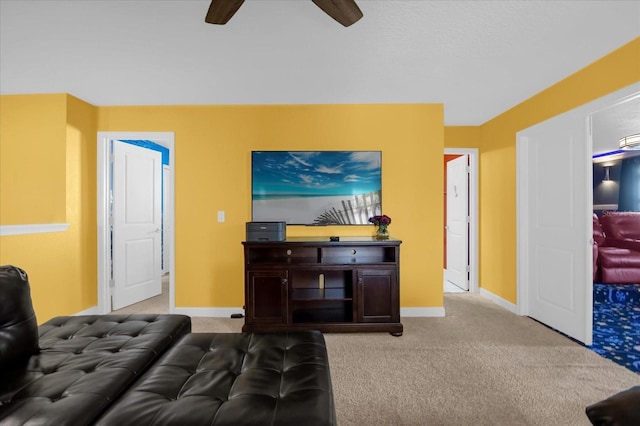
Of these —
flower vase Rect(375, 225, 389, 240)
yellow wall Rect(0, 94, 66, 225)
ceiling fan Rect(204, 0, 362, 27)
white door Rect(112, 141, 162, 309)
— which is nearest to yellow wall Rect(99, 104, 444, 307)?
flower vase Rect(375, 225, 389, 240)

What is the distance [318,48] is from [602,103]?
2.39 meters

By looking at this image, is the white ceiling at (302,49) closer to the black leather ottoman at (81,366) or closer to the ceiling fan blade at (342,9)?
the ceiling fan blade at (342,9)

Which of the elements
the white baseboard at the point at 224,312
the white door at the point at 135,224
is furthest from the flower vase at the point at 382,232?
the white door at the point at 135,224

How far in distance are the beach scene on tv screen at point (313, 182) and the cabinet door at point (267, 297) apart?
0.75 metres

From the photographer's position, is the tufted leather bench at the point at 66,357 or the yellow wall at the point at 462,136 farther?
the yellow wall at the point at 462,136

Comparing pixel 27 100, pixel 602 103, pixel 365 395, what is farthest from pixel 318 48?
pixel 27 100

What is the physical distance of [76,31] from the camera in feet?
7.07

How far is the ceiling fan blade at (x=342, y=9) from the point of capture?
4.91ft

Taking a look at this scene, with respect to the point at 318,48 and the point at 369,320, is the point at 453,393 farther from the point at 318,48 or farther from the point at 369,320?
the point at 318,48

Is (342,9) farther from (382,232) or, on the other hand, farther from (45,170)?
(45,170)

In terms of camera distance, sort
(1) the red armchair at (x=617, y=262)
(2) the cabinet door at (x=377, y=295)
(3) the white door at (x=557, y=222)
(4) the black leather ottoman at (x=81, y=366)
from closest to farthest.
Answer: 1. (4) the black leather ottoman at (x=81, y=366)
2. (3) the white door at (x=557, y=222)
3. (2) the cabinet door at (x=377, y=295)
4. (1) the red armchair at (x=617, y=262)

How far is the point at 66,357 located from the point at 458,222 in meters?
4.74

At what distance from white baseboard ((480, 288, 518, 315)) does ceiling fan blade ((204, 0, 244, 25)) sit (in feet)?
13.1

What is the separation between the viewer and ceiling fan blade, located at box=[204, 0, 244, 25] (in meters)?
1.48
